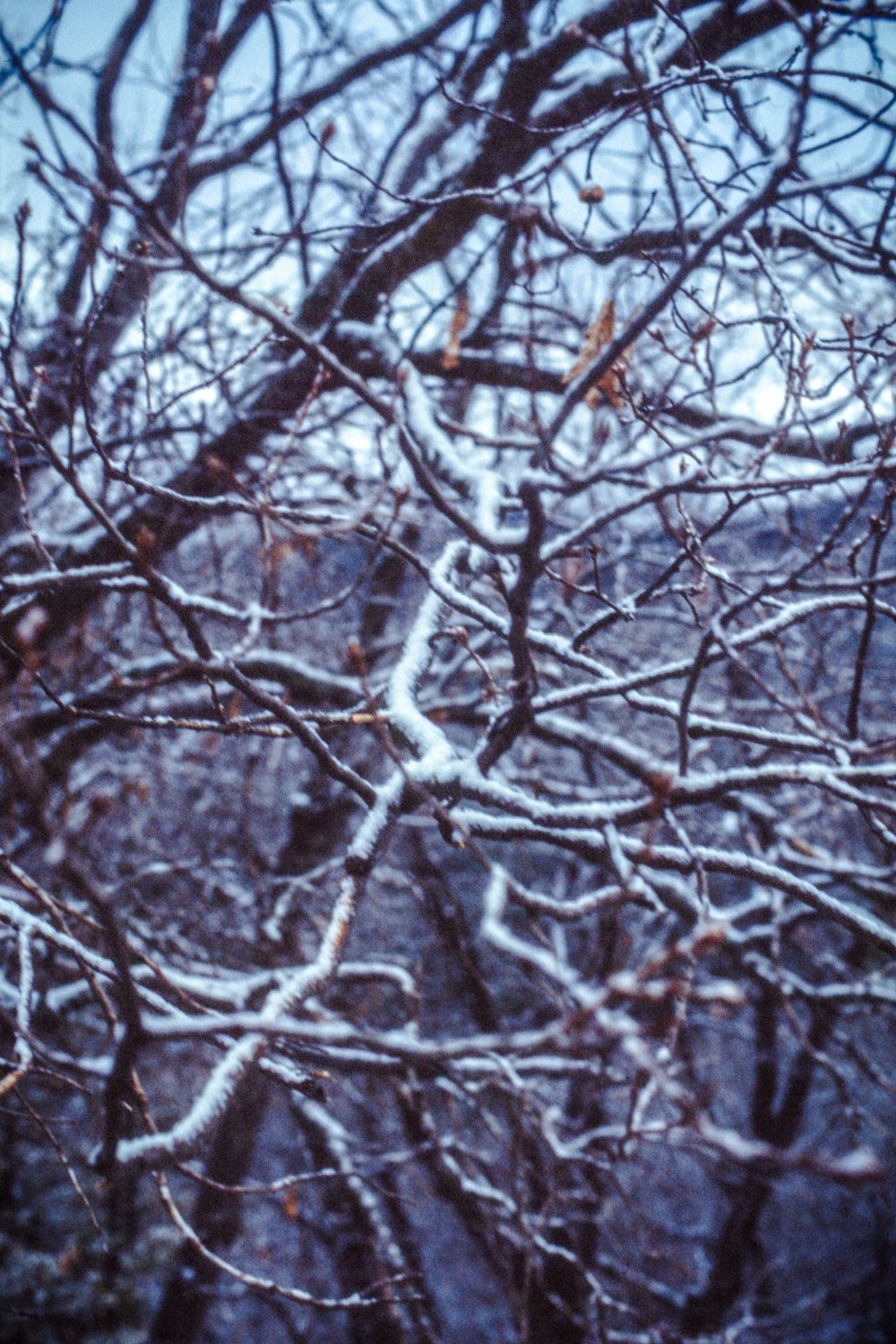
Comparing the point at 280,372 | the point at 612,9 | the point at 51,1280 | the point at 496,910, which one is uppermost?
the point at 612,9

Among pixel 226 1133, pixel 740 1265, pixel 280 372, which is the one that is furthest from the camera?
pixel 740 1265

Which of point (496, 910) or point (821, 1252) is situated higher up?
point (496, 910)

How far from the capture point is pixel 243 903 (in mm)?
4953

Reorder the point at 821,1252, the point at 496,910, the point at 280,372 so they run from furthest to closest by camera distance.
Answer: the point at 821,1252, the point at 280,372, the point at 496,910

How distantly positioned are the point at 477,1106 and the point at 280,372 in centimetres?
402

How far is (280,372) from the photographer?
148 inches

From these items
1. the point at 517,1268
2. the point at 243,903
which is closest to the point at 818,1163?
the point at 243,903

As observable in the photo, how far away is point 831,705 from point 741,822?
3.34 meters

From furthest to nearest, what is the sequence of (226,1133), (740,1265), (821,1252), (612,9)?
(821,1252), (740,1265), (226,1133), (612,9)

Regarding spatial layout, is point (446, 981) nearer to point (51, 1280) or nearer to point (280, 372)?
point (51, 1280)

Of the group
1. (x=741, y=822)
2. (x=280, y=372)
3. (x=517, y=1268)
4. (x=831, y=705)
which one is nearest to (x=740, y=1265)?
(x=517, y=1268)

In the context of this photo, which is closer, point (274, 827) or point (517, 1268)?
point (517, 1268)

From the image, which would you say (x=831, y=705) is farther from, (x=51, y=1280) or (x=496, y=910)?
(x=51, y=1280)

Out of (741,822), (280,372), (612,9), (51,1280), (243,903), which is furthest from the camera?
(51,1280)
